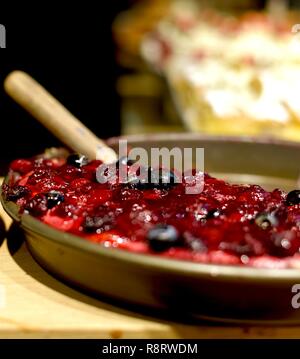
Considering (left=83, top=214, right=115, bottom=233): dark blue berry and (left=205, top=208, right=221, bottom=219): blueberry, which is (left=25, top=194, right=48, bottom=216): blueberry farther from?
(left=205, top=208, right=221, bottom=219): blueberry

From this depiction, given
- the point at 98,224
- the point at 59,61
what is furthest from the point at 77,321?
the point at 59,61

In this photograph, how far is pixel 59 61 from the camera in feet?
10.3

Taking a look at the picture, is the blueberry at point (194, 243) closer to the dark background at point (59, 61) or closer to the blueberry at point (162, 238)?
the blueberry at point (162, 238)

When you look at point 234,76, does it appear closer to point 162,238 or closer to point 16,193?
point 16,193

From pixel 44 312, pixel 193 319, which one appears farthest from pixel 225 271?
pixel 44 312

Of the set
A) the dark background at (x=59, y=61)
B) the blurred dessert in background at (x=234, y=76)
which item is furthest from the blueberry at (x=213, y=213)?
the dark background at (x=59, y=61)

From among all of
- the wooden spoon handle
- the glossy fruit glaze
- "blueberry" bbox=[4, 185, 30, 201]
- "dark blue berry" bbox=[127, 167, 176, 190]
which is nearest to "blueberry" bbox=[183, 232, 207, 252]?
the glossy fruit glaze

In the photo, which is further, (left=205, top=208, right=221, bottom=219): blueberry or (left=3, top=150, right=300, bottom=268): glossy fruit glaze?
(left=205, top=208, right=221, bottom=219): blueberry

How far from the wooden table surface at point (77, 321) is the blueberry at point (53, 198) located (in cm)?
18

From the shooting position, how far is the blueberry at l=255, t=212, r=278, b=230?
1.22 metres

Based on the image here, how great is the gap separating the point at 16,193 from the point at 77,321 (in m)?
0.39

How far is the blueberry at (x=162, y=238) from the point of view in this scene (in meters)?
1.15

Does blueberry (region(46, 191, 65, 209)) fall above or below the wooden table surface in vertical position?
above

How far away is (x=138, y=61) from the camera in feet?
16.6
